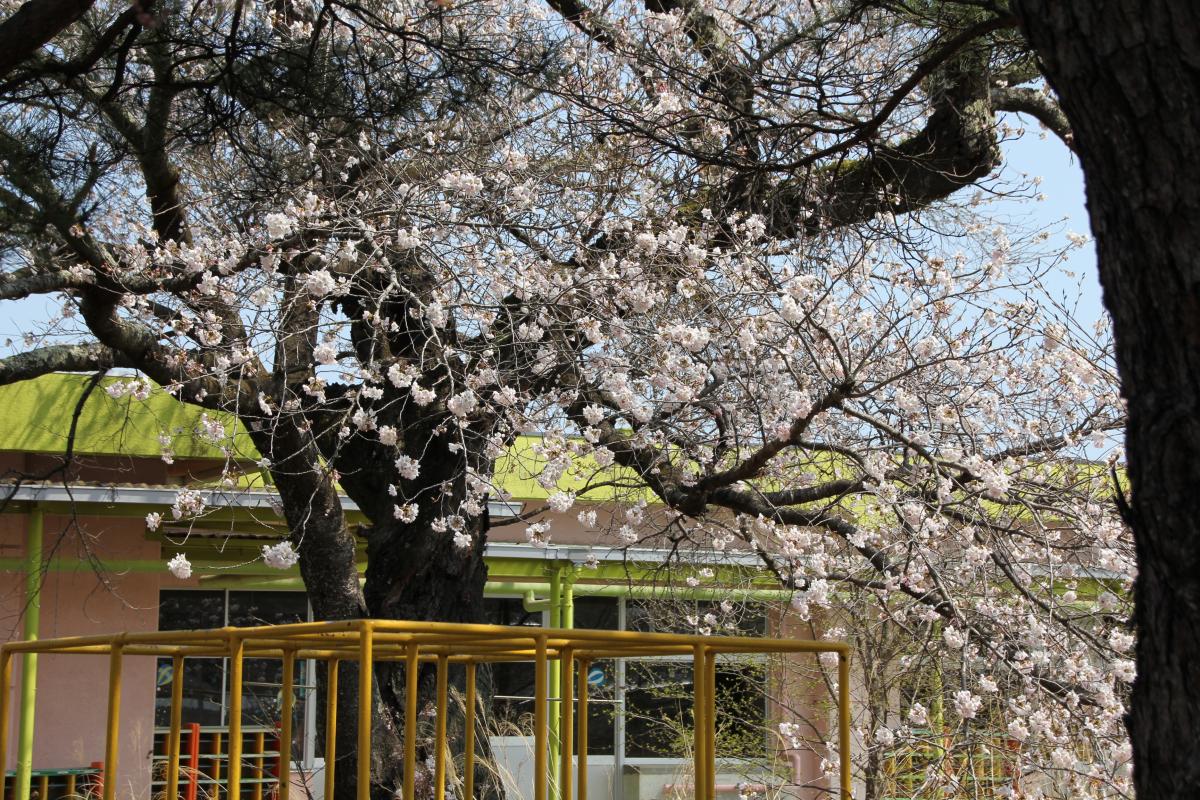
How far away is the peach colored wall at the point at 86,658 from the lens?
38.9 feet

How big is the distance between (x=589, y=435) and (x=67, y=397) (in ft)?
26.6

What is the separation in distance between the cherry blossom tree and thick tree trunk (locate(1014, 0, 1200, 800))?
3984 mm

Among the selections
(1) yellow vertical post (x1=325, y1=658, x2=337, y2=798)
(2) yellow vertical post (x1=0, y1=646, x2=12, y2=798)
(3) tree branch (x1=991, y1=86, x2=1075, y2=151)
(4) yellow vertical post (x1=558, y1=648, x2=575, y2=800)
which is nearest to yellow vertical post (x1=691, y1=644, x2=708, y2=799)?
(4) yellow vertical post (x1=558, y1=648, x2=575, y2=800)

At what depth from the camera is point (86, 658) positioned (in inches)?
483

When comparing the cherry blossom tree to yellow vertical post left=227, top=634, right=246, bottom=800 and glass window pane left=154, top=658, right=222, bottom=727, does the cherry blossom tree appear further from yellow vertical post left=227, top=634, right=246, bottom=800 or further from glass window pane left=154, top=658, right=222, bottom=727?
glass window pane left=154, top=658, right=222, bottom=727

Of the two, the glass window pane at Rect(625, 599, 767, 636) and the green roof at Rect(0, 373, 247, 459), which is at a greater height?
the green roof at Rect(0, 373, 247, 459)

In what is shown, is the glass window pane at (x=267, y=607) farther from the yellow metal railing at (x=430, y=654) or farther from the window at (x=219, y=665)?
the yellow metal railing at (x=430, y=654)

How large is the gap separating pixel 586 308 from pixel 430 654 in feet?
8.48

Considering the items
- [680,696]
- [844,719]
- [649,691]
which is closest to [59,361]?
[844,719]

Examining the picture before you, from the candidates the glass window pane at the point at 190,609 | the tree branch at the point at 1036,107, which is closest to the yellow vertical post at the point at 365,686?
the tree branch at the point at 1036,107

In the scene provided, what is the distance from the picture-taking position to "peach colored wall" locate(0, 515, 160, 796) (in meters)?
11.9

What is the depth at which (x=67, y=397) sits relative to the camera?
1297 cm

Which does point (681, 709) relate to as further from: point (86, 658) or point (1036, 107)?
point (1036, 107)

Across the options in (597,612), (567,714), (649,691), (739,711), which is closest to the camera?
(567,714)
